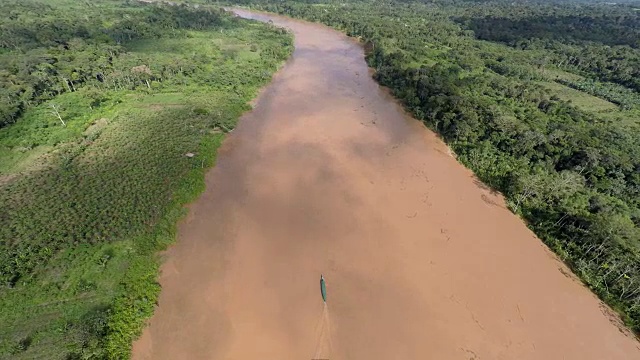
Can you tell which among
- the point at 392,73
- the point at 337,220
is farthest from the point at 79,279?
the point at 392,73

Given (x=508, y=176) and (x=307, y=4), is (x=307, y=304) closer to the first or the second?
(x=508, y=176)

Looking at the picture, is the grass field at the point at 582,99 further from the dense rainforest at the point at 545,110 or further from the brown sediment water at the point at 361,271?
the brown sediment water at the point at 361,271

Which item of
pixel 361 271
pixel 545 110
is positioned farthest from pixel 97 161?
pixel 545 110

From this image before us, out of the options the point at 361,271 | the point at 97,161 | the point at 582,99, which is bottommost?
the point at 97,161

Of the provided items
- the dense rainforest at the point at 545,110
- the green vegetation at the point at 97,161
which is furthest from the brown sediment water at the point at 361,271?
the green vegetation at the point at 97,161

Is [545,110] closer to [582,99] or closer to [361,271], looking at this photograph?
[582,99]
